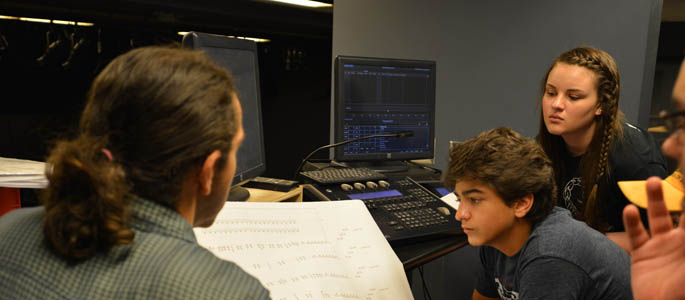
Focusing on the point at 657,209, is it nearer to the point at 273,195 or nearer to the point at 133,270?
the point at 133,270

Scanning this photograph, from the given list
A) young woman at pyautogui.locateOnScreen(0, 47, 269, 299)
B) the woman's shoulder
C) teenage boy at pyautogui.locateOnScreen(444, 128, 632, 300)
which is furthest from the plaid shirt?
the woman's shoulder

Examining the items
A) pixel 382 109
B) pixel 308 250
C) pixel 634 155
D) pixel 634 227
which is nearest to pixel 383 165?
pixel 382 109

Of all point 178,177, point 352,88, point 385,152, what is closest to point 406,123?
point 385,152

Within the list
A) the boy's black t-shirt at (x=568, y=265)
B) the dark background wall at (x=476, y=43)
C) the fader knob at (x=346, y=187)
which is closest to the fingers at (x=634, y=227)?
the boy's black t-shirt at (x=568, y=265)

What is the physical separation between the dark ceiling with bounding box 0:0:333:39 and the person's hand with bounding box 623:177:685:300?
2464 millimetres

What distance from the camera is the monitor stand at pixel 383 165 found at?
1.86m

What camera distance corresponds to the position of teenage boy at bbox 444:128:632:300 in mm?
1123

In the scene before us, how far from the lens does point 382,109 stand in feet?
6.26

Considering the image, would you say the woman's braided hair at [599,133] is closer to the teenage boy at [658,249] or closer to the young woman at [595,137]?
the young woman at [595,137]

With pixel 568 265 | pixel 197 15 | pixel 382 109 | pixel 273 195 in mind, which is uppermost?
pixel 197 15

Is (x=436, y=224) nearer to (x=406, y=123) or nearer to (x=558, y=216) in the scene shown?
(x=558, y=216)

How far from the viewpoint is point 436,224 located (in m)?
1.25

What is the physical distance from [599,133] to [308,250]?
1207mm

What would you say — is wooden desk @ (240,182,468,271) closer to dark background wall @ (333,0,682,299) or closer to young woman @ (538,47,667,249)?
young woman @ (538,47,667,249)
